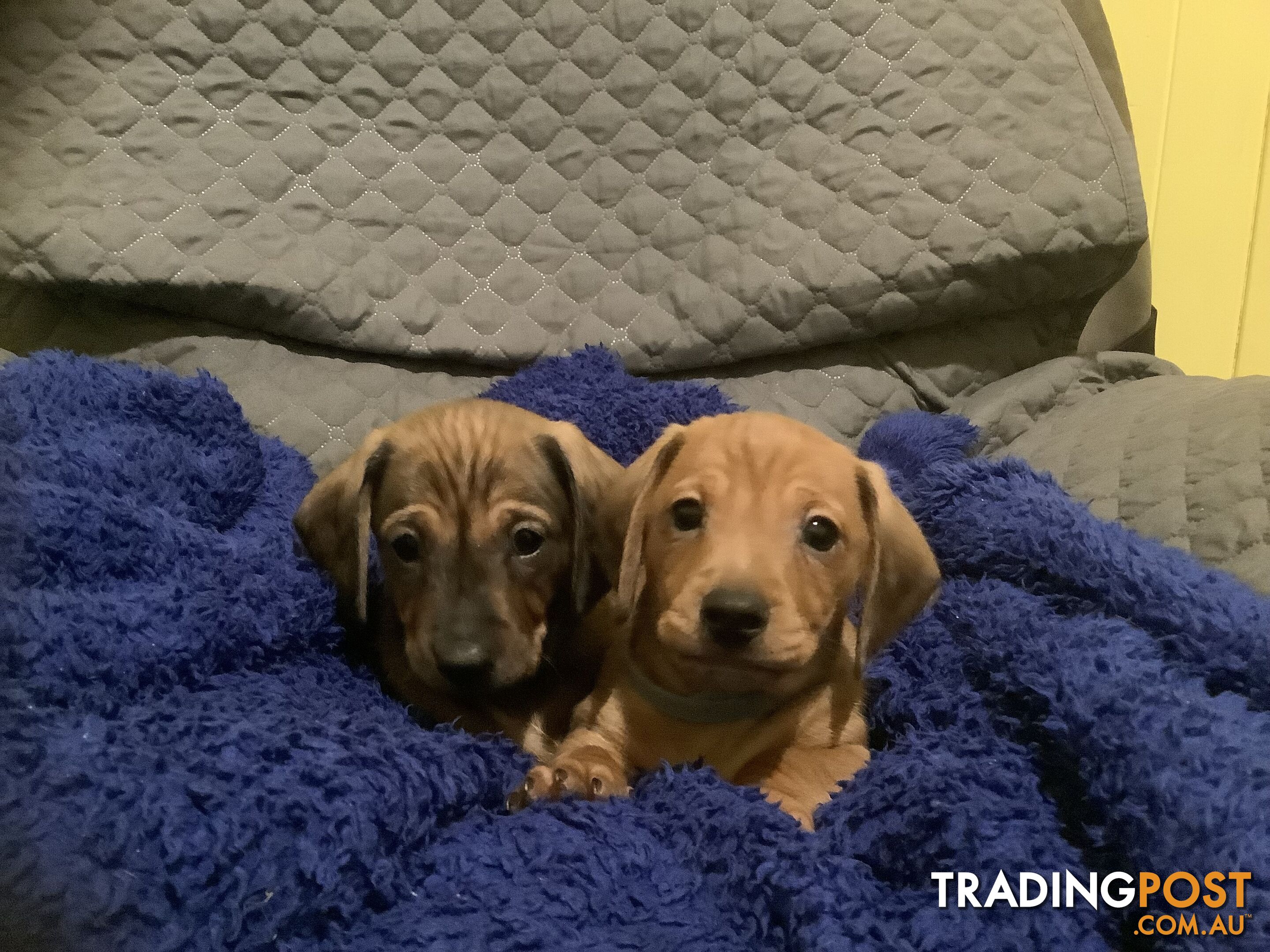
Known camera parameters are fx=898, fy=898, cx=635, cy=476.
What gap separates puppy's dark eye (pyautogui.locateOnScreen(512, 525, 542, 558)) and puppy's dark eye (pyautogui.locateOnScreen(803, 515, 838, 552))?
481mm

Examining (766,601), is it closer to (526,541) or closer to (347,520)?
(526,541)

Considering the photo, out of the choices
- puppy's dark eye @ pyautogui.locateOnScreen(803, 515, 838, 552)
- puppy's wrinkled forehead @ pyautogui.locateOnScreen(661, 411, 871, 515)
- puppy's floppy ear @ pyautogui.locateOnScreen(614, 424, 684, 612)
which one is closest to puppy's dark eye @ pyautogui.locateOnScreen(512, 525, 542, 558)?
puppy's floppy ear @ pyautogui.locateOnScreen(614, 424, 684, 612)

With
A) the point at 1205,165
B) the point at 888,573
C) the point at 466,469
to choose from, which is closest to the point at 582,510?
the point at 466,469

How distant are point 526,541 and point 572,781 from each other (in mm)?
442

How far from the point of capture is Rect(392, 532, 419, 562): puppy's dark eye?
5.25 feet

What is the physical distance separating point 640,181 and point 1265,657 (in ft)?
5.81

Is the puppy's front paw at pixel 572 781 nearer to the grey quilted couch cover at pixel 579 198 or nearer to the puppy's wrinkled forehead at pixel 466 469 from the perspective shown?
the puppy's wrinkled forehead at pixel 466 469

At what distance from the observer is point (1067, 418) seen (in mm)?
2145

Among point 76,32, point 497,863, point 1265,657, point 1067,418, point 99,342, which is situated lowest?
point 497,863

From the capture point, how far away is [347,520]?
5.41 ft

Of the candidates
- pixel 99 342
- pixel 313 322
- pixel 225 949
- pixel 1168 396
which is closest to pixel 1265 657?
pixel 1168 396

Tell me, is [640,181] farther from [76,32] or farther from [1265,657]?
[1265,657]

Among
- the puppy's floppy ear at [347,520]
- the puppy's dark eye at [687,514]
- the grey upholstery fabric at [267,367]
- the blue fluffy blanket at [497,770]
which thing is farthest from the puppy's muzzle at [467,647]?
the grey upholstery fabric at [267,367]

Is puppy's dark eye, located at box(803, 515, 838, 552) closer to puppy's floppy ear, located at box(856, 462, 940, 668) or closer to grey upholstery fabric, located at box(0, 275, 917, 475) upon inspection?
puppy's floppy ear, located at box(856, 462, 940, 668)
